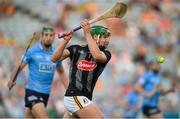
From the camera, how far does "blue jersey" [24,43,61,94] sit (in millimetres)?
13500

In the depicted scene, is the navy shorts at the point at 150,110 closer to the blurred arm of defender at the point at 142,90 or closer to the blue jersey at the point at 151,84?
the blue jersey at the point at 151,84

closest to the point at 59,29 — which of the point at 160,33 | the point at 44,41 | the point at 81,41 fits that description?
the point at 81,41

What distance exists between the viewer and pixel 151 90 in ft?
53.2

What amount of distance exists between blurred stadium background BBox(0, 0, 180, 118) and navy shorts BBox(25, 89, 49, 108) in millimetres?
5510

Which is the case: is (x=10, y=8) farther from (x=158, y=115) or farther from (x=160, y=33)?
(x=158, y=115)

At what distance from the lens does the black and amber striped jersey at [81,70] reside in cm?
1109

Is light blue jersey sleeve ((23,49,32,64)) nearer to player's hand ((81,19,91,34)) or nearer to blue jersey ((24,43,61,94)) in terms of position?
blue jersey ((24,43,61,94))

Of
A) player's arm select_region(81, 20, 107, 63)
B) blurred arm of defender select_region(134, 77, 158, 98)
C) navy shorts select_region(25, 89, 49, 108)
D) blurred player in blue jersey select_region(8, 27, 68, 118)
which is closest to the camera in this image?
player's arm select_region(81, 20, 107, 63)

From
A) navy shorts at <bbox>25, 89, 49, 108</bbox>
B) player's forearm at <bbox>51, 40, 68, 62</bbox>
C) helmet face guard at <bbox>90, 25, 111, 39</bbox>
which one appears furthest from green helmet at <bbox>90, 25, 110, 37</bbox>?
navy shorts at <bbox>25, 89, 49, 108</bbox>

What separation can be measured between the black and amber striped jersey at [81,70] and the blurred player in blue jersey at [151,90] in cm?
521

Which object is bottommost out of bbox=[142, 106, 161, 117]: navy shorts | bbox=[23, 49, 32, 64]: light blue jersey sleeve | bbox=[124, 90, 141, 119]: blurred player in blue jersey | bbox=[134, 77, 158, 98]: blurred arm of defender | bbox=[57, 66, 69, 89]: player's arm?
bbox=[124, 90, 141, 119]: blurred player in blue jersey

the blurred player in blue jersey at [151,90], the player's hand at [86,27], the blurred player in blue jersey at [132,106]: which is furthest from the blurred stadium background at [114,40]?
the player's hand at [86,27]

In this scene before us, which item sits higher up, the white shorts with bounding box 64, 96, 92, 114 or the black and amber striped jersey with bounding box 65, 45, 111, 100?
the black and amber striped jersey with bounding box 65, 45, 111, 100

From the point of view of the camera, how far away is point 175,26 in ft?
73.2
